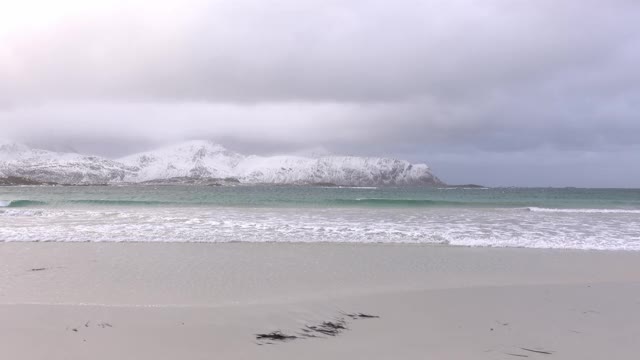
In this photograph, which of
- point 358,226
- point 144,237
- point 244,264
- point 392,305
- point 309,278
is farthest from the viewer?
point 358,226

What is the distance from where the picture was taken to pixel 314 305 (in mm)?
7477

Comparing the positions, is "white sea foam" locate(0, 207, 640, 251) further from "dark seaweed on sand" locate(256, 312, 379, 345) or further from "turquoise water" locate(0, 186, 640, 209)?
"turquoise water" locate(0, 186, 640, 209)

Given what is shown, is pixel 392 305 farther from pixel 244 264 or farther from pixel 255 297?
pixel 244 264

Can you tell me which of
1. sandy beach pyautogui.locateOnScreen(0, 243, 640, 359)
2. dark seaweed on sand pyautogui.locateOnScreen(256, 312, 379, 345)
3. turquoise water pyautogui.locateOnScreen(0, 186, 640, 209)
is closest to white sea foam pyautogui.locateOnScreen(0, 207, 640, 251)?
sandy beach pyautogui.locateOnScreen(0, 243, 640, 359)

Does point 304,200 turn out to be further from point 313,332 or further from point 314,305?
point 313,332

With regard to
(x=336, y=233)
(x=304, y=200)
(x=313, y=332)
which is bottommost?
(x=313, y=332)

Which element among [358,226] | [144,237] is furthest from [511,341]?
[358,226]

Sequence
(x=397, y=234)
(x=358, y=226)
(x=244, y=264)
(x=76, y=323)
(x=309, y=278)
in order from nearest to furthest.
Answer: (x=76, y=323) < (x=309, y=278) < (x=244, y=264) < (x=397, y=234) < (x=358, y=226)

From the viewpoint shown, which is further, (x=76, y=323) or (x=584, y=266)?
(x=584, y=266)

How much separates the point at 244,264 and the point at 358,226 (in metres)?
9.02

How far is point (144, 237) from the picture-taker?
15.3 meters

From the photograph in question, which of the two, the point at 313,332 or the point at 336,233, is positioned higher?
the point at 336,233

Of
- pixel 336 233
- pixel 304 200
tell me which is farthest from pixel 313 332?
pixel 304 200

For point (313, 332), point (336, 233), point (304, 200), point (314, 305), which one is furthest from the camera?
point (304, 200)
